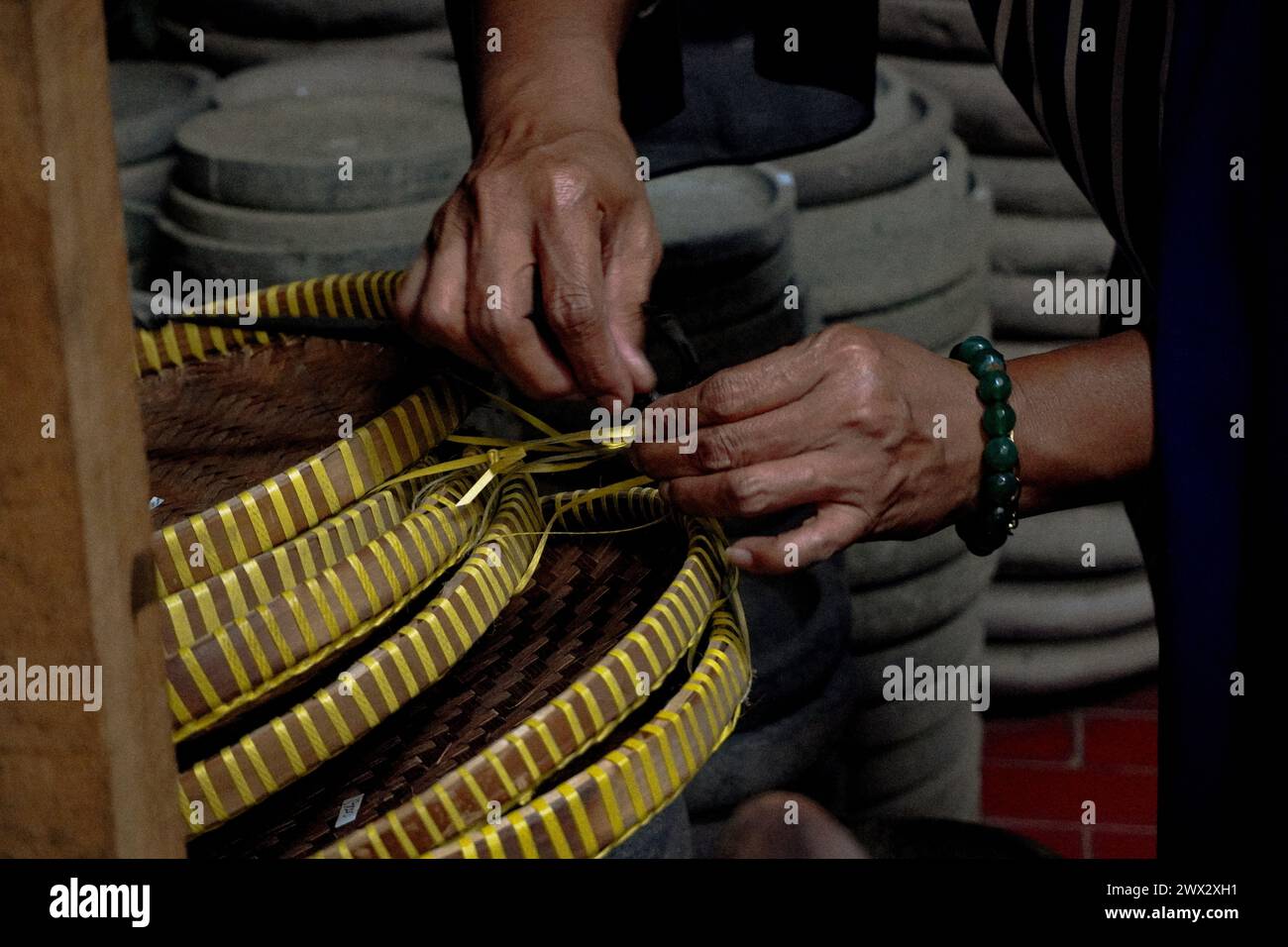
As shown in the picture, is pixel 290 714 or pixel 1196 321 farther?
pixel 1196 321

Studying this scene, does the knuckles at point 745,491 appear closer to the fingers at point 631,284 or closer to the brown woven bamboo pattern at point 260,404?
the fingers at point 631,284

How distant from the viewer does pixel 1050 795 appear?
2182 mm

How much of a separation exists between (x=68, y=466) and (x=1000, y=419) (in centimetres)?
52

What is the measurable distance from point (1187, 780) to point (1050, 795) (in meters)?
1.49

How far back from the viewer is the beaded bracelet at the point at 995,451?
77cm

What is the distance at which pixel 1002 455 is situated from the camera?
766 millimetres

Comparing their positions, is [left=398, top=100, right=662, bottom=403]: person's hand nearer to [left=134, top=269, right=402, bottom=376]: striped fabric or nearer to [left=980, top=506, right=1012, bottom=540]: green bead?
[left=134, top=269, right=402, bottom=376]: striped fabric

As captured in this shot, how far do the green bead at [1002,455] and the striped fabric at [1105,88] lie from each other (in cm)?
14

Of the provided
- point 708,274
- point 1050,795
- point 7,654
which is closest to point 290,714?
point 7,654

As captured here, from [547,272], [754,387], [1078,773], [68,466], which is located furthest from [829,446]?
[1078,773]

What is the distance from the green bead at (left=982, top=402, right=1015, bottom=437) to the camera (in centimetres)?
77

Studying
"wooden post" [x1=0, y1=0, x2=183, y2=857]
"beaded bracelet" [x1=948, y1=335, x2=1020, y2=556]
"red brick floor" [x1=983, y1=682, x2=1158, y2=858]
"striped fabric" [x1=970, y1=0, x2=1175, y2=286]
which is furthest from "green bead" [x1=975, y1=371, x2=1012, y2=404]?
"red brick floor" [x1=983, y1=682, x2=1158, y2=858]
